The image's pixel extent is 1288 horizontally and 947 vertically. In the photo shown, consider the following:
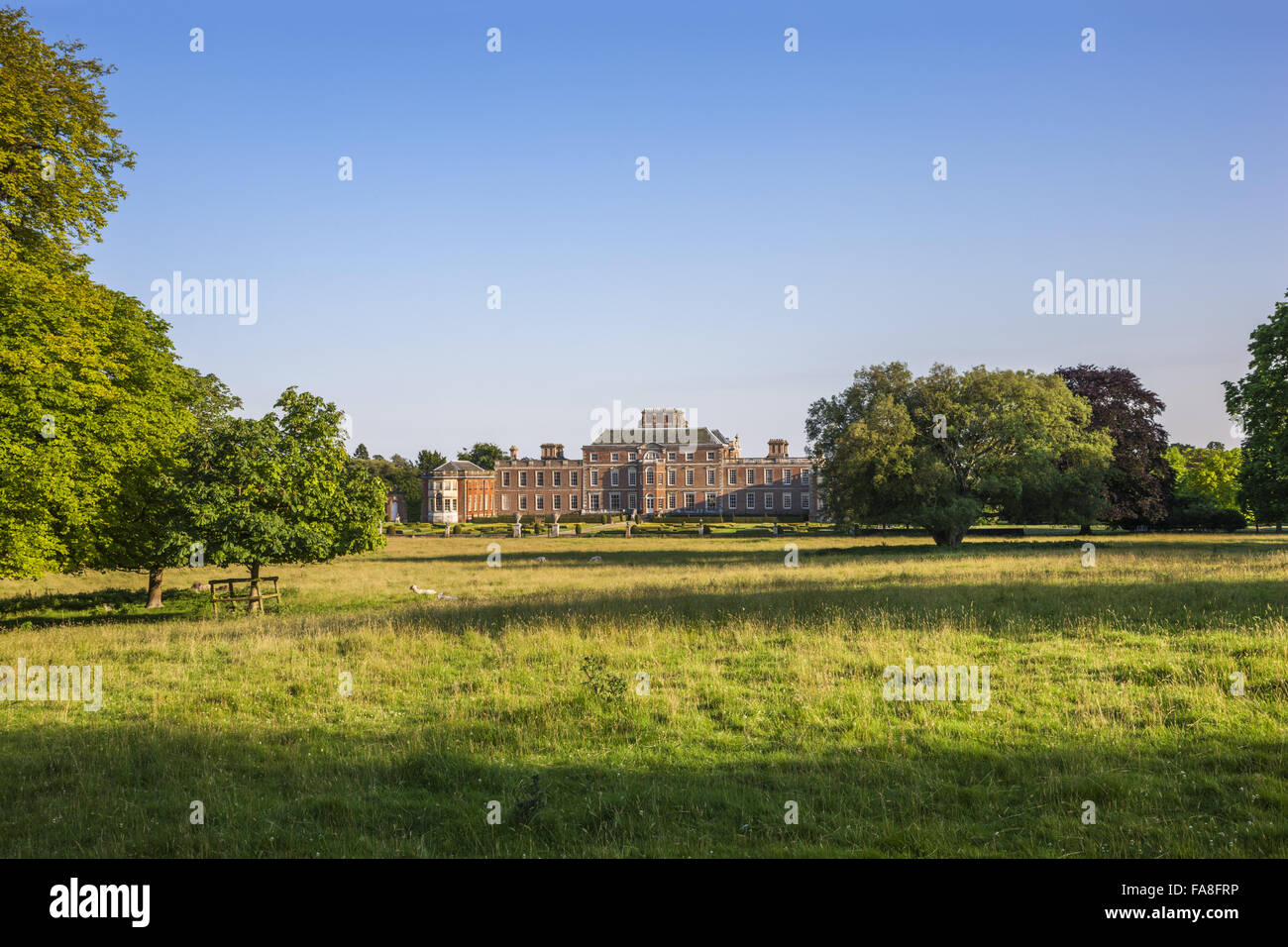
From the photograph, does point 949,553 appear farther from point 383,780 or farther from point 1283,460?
→ point 383,780

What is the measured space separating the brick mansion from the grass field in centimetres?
10465

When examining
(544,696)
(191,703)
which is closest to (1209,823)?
(544,696)

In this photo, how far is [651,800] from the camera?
709 centimetres

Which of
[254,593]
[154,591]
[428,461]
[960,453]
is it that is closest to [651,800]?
[254,593]

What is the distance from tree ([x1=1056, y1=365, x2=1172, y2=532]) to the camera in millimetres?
53969

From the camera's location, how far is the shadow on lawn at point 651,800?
20.4 feet

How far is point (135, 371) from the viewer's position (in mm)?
23469

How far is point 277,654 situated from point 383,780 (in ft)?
26.8

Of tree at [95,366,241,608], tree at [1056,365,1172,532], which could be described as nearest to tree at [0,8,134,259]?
tree at [95,366,241,608]

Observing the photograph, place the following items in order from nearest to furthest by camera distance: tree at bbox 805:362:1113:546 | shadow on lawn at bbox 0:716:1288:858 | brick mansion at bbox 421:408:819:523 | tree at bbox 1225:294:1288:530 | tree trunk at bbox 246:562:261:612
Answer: shadow on lawn at bbox 0:716:1288:858 → tree trunk at bbox 246:562:261:612 → tree at bbox 1225:294:1288:530 → tree at bbox 805:362:1113:546 → brick mansion at bbox 421:408:819:523

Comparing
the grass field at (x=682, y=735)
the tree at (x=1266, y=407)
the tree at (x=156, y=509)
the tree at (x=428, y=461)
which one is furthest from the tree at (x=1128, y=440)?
the tree at (x=428, y=461)

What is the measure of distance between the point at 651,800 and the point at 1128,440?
197ft

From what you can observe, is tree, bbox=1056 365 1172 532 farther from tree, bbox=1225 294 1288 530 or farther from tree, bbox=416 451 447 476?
tree, bbox=416 451 447 476

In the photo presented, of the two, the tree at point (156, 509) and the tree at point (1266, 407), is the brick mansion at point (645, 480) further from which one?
the tree at point (156, 509)
